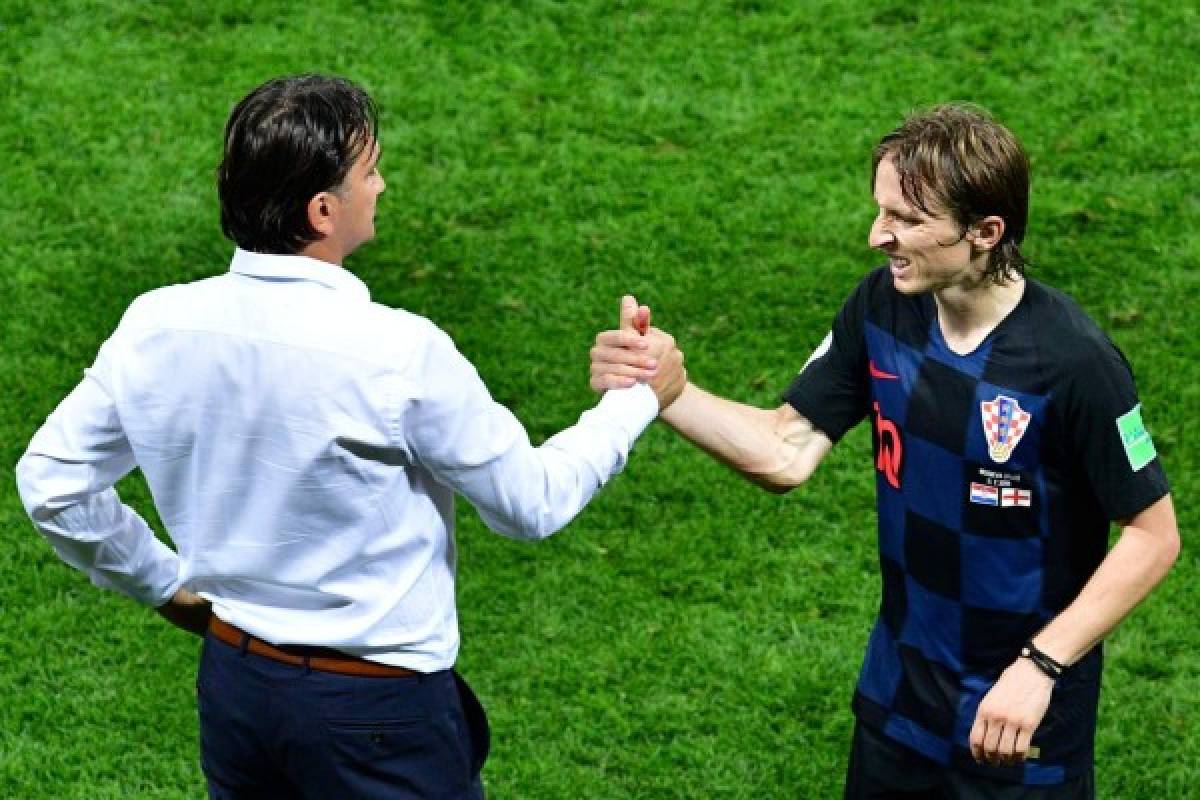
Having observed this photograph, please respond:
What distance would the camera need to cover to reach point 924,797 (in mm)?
4691

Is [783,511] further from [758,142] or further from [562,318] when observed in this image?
[758,142]

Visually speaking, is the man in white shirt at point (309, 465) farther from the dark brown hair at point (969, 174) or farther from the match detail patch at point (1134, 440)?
the match detail patch at point (1134, 440)

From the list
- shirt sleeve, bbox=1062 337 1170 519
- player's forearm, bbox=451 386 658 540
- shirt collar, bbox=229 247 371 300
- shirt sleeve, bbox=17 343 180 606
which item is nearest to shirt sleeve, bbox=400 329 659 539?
player's forearm, bbox=451 386 658 540

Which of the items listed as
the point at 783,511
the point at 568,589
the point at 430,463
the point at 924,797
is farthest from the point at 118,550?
the point at 783,511

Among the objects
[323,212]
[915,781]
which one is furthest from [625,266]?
[323,212]

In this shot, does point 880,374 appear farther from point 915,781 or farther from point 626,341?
point 915,781

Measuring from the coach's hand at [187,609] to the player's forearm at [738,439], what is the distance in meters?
1.07

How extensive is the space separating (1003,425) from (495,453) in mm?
1061

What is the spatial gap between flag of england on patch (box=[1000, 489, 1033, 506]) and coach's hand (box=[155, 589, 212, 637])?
1.59m

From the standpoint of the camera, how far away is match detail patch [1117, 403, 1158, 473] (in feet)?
13.8

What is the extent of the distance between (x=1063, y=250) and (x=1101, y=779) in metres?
2.84

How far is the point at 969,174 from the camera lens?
4297 mm

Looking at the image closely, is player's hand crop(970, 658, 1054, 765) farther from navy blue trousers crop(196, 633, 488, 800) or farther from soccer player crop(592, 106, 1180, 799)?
navy blue trousers crop(196, 633, 488, 800)

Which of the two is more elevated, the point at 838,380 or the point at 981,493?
the point at 838,380
